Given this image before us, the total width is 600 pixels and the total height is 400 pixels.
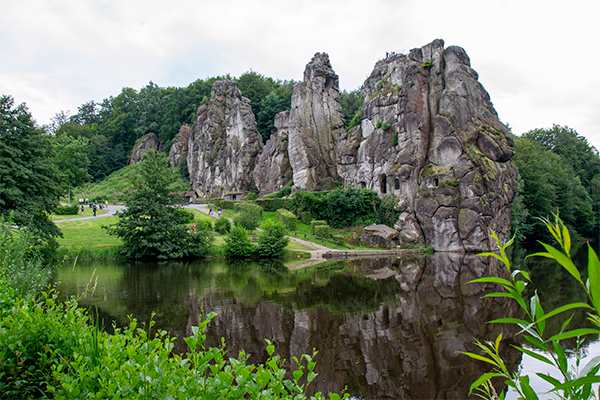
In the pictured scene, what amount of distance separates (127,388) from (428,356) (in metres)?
8.14

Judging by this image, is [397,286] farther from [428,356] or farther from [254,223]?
[254,223]

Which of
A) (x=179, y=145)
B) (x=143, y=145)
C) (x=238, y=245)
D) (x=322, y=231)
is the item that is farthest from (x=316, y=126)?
(x=143, y=145)

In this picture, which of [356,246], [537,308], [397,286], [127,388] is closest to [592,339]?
[397,286]

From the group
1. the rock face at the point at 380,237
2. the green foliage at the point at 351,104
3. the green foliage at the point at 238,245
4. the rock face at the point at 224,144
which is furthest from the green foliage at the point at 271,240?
the green foliage at the point at 351,104

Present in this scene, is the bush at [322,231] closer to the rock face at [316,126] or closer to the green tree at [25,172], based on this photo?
the rock face at [316,126]

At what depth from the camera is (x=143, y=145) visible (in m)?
72.3

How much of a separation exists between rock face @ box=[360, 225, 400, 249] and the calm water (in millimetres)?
10539

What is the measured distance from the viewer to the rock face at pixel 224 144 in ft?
185

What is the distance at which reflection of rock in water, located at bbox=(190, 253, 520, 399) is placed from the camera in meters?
7.91

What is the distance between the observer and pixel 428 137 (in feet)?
123

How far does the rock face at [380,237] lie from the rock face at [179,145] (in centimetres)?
4616

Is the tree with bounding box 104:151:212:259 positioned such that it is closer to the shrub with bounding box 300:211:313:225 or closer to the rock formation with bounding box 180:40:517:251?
the shrub with bounding box 300:211:313:225

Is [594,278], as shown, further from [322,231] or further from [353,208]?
[353,208]

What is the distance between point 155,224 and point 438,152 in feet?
88.5
